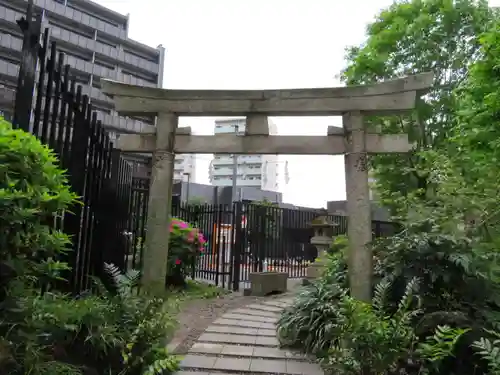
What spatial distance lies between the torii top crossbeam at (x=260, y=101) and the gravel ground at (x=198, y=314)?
2.65m

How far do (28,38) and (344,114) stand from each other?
3.35m

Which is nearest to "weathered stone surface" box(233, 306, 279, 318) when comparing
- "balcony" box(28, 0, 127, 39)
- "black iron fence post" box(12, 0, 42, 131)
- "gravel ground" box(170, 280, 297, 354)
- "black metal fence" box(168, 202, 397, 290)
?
"gravel ground" box(170, 280, 297, 354)

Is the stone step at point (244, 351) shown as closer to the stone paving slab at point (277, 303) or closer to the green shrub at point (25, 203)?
the green shrub at point (25, 203)

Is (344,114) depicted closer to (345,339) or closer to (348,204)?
(348,204)

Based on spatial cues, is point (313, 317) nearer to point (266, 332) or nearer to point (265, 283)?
point (266, 332)

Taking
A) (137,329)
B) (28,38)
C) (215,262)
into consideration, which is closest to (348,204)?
(137,329)

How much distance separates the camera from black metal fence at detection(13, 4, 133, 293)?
285cm

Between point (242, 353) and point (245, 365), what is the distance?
14.9 inches

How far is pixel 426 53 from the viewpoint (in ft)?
37.9

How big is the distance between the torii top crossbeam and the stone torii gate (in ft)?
0.04

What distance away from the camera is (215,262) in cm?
1000

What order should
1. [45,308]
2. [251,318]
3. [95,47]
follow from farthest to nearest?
1. [95,47]
2. [251,318]
3. [45,308]

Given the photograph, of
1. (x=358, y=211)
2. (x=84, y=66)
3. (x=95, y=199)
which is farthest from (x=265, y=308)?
(x=84, y=66)

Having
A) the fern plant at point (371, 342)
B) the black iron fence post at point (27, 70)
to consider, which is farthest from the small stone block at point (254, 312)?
the black iron fence post at point (27, 70)
